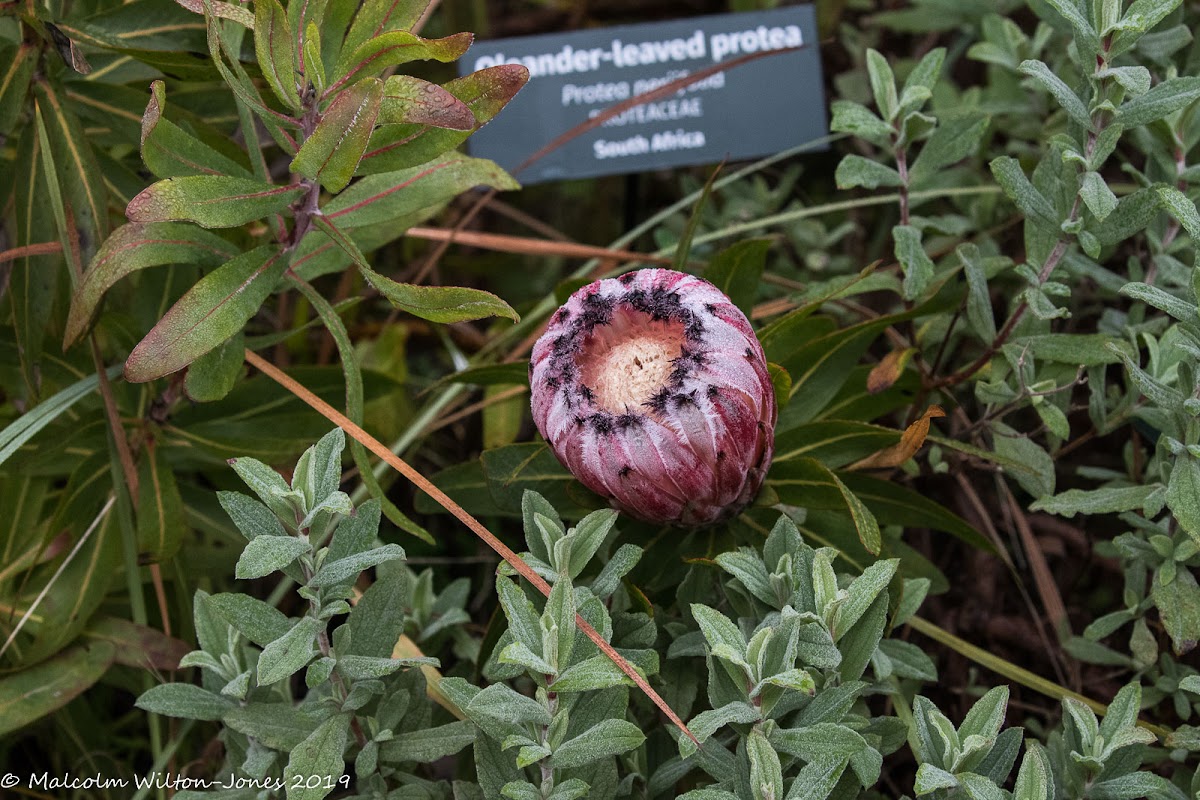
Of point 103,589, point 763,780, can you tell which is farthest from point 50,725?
point 763,780

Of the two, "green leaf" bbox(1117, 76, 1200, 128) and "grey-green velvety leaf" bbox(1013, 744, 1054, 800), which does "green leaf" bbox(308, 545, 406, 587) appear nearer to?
"grey-green velvety leaf" bbox(1013, 744, 1054, 800)

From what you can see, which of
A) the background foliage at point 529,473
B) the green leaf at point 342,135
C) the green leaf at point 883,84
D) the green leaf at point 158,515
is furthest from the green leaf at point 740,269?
the green leaf at point 158,515

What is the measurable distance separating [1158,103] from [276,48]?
3.02 ft

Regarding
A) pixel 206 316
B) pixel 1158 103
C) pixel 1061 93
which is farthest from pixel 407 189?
pixel 1158 103

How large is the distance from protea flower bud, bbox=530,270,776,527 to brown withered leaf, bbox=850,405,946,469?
149 millimetres

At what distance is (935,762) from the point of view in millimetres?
982

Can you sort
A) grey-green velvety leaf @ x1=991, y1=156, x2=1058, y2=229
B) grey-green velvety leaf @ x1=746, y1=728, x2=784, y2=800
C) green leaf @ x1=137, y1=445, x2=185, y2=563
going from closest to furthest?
1. grey-green velvety leaf @ x1=746, y1=728, x2=784, y2=800
2. grey-green velvety leaf @ x1=991, y1=156, x2=1058, y2=229
3. green leaf @ x1=137, y1=445, x2=185, y2=563

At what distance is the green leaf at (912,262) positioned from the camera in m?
1.29

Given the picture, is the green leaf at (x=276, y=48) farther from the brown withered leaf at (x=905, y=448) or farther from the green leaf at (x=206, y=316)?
the brown withered leaf at (x=905, y=448)

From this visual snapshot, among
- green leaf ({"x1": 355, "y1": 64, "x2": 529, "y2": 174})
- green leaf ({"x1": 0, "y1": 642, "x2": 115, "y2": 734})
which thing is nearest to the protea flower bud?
green leaf ({"x1": 355, "y1": 64, "x2": 529, "y2": 174})

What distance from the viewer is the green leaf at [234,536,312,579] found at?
2.88 feet

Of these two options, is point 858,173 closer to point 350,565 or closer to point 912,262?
point 912,262

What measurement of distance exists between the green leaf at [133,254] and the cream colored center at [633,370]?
467 mm

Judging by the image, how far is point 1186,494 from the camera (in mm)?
1064
